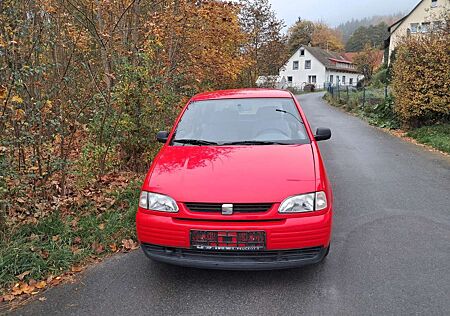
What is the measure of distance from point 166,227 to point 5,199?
80.7 inches

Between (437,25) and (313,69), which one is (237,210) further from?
(313,69)

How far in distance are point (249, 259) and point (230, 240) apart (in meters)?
0.23

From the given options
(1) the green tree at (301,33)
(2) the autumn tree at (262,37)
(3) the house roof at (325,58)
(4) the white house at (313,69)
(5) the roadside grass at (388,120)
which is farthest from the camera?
(1) the green tree at (301,33)

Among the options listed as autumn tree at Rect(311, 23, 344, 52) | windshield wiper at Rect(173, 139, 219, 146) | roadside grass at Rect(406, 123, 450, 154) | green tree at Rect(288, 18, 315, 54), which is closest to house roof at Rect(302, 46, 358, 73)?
green tree at Rect(288, 18, 315, 54)

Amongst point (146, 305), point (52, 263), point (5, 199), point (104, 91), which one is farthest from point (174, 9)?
point (146, 305)

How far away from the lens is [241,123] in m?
4.27

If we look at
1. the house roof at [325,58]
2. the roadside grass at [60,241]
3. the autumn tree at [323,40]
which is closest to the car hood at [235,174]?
the roadside grass at [60,241]

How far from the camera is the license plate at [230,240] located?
9.51 ft

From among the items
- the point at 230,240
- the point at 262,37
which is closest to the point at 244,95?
the point at 230,240

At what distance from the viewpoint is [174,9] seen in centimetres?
828

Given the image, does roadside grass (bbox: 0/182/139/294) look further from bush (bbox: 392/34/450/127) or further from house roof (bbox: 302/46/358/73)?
house roof (bbox: 302/46/358/73)

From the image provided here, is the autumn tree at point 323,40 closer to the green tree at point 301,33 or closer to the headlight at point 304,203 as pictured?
the green tree at point 301,33

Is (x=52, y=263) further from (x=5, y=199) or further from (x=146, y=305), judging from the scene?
(x=146, y=305)

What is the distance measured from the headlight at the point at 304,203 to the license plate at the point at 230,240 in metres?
0.29
